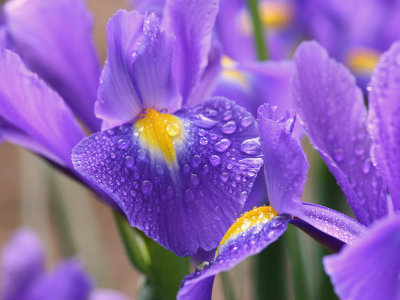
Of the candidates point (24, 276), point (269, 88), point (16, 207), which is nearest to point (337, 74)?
point (269, 88)

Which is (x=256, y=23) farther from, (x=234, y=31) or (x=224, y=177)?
(x=234, y=31)

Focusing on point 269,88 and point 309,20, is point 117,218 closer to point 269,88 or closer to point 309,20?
point 269,88

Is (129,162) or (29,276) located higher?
(129,162)

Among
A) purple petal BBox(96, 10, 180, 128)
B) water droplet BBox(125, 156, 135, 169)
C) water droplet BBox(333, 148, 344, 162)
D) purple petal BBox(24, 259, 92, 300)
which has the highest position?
purple petal BBox(96, 10, 180, 128)

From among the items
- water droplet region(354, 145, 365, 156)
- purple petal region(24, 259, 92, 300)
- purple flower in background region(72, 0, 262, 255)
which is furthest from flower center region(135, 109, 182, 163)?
purple petal region(24, 259, 92, 300)

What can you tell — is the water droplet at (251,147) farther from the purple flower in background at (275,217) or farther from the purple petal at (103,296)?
the purple petal at (103,296)

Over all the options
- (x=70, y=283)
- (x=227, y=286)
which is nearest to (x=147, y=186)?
(x=227, y=286)

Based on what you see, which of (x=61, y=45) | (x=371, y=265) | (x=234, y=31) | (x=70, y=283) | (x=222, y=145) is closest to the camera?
(x=371, y=265)

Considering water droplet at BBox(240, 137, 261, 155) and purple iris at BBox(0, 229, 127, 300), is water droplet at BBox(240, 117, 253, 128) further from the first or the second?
purple iris at BBox(0, 229, 127, 300)

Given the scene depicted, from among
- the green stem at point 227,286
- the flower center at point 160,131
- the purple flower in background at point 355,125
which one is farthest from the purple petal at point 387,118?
the green stem at point 227,286
